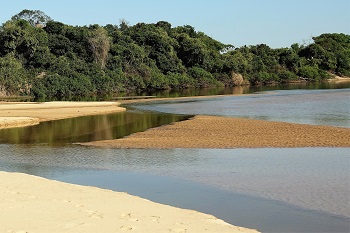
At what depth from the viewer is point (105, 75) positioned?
268 ft

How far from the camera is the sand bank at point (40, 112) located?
3331 centimetres

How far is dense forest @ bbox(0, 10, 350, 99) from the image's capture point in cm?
7369

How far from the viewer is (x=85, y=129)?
30906 mm

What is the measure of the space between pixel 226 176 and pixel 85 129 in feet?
54.4

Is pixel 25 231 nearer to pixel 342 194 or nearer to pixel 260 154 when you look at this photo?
pixel 342 194

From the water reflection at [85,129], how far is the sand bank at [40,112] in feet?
4.39

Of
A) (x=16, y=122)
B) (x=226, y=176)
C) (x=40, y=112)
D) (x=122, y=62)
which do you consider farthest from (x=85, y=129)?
(x=122, y=62)

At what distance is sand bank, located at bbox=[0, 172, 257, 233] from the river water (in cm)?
108

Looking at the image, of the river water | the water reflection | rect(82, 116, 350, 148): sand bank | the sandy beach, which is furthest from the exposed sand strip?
the sandy beach

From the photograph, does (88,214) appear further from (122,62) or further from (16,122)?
(122,62)

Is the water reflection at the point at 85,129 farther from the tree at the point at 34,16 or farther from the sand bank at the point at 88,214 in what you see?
the tree at the point at 34,16

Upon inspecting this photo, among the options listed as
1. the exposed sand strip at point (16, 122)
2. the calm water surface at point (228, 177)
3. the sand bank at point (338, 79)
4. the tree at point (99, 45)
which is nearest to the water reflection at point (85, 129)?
the exposed sand strip at point (16, 122)

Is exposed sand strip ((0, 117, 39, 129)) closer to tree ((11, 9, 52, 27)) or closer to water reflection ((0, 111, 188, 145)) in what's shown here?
water reflection ((0, 111, 188, 145))

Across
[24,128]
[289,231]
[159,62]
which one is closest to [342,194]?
[289,231]
